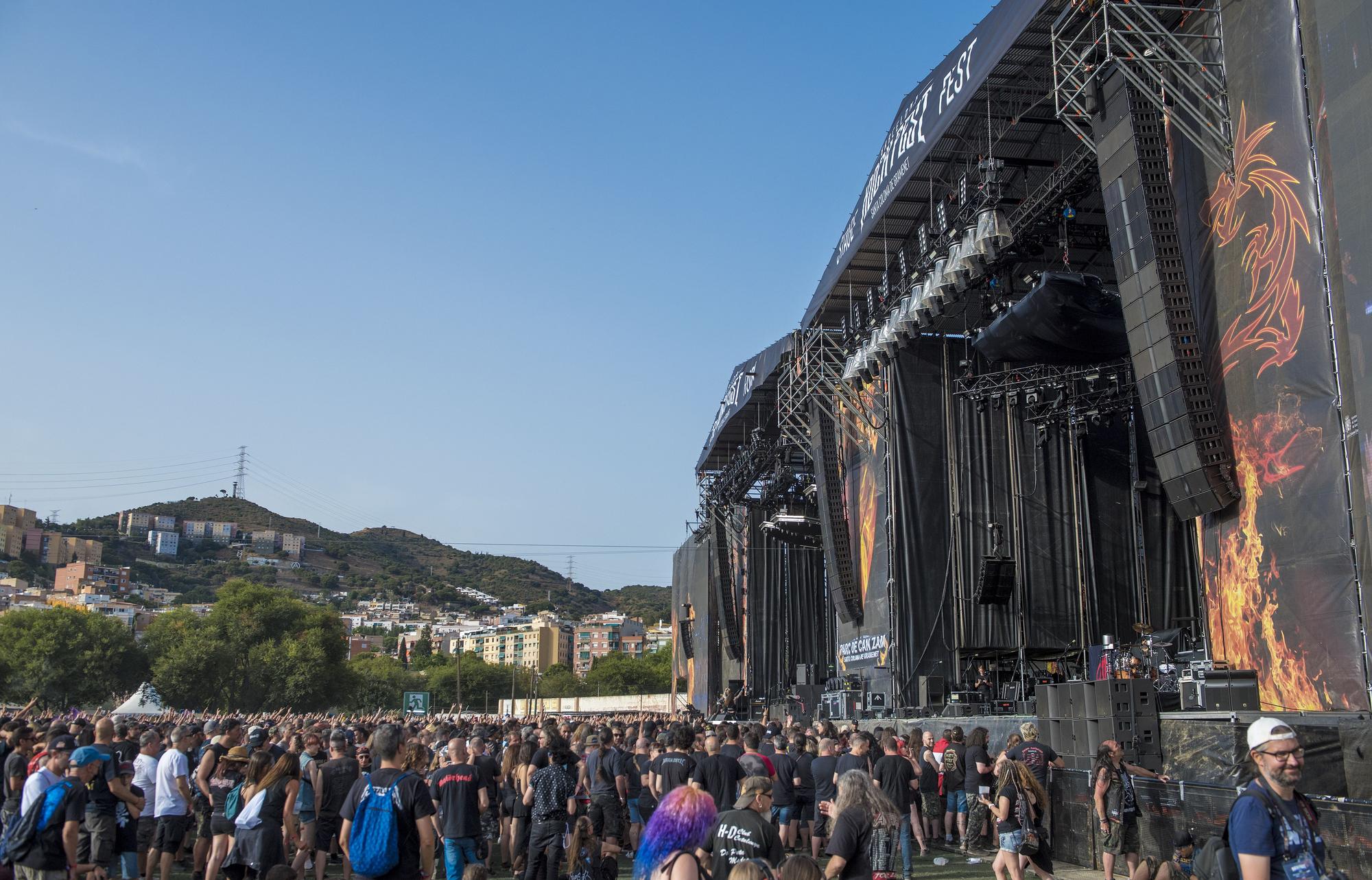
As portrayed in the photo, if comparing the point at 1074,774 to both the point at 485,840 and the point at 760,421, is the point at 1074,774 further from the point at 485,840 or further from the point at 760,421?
the point at 760,421

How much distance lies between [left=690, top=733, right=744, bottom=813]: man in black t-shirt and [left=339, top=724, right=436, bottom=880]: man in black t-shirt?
2.60 metres

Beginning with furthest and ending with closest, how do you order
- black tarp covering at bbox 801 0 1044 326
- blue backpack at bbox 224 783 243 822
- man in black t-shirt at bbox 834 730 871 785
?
black tarp covering at bbox 801 0 1044 326 < man in black t-shirt at bbox 834 730 871 785 < blue backpack at bbox 224 783 243 822

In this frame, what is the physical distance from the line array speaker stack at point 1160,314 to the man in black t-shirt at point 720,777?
8.42m

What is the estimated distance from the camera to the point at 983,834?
12.4 meters

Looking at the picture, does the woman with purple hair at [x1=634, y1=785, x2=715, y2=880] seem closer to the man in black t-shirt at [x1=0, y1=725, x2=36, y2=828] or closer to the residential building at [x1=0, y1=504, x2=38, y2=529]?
the man in black t-shirt at [x1=0, y1=725, x2=36, y2=828]

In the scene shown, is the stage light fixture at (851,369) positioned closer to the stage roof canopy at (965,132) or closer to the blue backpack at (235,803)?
the stage roof canopy at (965,132)

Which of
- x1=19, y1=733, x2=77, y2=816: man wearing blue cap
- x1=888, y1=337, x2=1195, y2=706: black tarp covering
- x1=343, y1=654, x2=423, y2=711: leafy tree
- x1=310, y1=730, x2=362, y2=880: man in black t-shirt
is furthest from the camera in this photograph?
x1=343, y1=654, x2=423, y2=711: leafy tree

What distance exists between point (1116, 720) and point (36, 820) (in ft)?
32.0

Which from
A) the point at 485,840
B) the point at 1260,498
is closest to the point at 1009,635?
the point at 1260,498

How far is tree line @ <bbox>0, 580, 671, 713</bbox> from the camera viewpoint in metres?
60.1

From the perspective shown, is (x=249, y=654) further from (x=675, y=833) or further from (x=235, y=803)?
(x=675, y=833)

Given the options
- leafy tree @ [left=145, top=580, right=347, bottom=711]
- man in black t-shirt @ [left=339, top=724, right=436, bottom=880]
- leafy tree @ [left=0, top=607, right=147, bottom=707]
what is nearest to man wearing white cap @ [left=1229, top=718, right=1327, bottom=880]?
man in black t-shirt @ [left=339, top=724, right=436, bottom=880]

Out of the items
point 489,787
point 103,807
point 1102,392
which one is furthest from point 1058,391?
point 103,807

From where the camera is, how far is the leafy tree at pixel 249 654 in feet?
208
